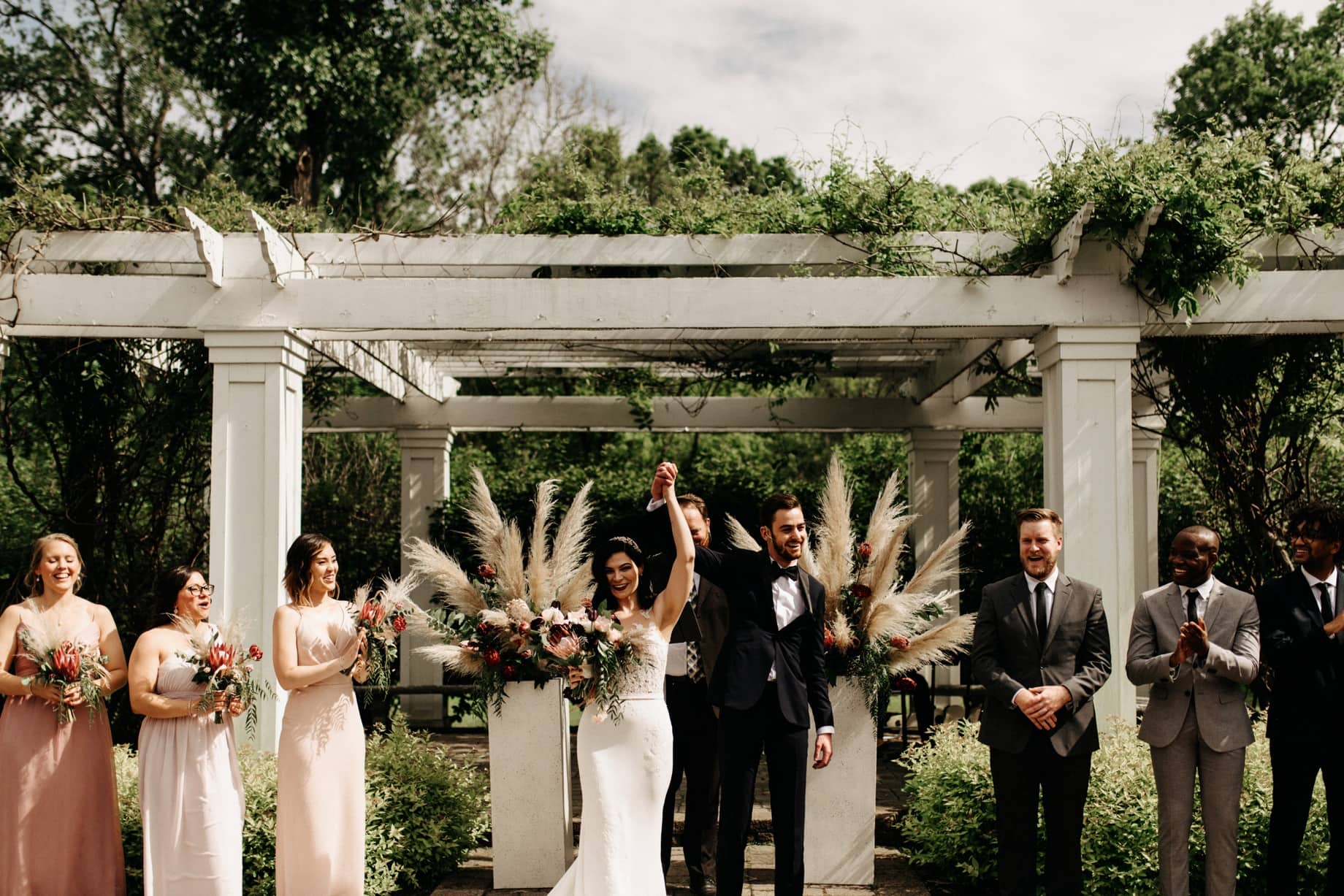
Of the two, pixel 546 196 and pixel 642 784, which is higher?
pixel 546 196

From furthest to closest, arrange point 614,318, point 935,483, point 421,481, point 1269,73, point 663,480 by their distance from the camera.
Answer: point 1269,73, point 421,481, point 935,483, point 614,318, point 663,480

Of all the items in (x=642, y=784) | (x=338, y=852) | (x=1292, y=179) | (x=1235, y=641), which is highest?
(x=1292, y=179)

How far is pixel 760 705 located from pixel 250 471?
3.40 metres

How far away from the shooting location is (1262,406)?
9.63 meters

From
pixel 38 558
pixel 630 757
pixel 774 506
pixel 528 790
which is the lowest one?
Result: pixel 528 790

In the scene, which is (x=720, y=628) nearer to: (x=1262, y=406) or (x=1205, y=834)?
(x=1205, y=834)

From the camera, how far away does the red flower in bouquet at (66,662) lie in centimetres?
511

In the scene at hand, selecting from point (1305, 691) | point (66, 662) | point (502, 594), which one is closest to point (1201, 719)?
point (1305, 691)

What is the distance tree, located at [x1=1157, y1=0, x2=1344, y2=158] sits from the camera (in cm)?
1867

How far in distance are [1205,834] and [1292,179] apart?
4.09m

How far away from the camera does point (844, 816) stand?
6012mm

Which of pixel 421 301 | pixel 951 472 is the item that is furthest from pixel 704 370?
pixel 421 301

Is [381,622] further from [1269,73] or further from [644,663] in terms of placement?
[1269,73]

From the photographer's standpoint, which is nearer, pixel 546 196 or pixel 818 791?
pixel 818 791
